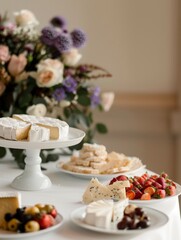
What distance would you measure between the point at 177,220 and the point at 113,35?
182 centimetres

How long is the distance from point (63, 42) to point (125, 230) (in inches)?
47.2

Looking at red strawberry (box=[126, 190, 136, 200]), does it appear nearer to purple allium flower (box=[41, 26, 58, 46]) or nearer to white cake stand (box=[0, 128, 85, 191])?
white cake stand (box=[0, 128, 85, 191])

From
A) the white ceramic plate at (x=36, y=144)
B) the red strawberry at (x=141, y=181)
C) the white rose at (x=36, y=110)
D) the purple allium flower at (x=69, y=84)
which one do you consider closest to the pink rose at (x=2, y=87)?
the white rose at (x=36, y=110)

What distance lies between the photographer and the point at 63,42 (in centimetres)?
269

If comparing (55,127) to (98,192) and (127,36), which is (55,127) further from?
(127,36)

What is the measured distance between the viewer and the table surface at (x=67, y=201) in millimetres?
1698

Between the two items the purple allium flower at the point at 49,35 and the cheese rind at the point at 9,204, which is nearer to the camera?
the cheese rind at the point at 9,204

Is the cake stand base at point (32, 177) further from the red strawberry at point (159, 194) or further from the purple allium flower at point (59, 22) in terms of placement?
the purple allium flower at point (59, 22)

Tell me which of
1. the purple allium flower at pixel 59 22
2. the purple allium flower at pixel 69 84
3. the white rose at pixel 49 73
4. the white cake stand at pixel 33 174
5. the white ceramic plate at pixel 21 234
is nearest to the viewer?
the white ceramic plate at pixel 21 234

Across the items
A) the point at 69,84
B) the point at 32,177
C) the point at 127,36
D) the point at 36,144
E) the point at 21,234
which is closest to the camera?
the point at 21,234

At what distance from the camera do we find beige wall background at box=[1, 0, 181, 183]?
362cm

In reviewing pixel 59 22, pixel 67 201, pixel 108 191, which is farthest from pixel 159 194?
pixel 59 22

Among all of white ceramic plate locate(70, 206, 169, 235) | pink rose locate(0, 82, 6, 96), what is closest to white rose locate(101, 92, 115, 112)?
pink rose locate(0, 82, 6, 96)

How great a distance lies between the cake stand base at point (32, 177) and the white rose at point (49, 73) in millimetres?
507
